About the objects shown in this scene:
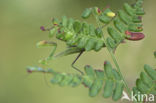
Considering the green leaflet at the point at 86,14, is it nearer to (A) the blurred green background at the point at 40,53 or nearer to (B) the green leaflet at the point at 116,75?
(B) the green leaflet at the point at 116,75

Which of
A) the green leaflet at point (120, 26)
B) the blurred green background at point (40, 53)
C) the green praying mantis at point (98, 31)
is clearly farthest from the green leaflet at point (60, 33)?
the blurred green background at point (40, 53)

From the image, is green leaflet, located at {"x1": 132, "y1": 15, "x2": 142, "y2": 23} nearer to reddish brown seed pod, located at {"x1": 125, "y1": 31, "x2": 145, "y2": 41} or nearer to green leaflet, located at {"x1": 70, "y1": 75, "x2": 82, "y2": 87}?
reddish brown seed pod, located at {"x1": 125, "y1": 31, "x2": 145, "y2": 41}

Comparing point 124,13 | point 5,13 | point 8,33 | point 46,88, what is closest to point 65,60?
point 46,88

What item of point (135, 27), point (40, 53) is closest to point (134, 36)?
point (135, 27)

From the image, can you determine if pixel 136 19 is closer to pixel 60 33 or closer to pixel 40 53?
pixel 60 33

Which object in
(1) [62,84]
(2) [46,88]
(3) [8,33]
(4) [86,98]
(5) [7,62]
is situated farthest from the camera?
(3) [8,33]

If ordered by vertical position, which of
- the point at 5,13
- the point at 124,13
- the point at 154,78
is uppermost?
the point at 5,13

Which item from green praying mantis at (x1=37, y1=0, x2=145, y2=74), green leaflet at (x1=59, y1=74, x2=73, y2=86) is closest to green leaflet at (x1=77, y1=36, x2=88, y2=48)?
green praying mantis at (x1=37, y1=0, x2=145, y2=74)

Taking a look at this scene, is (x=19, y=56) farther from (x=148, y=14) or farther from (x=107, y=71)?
(x=107, y=71)
